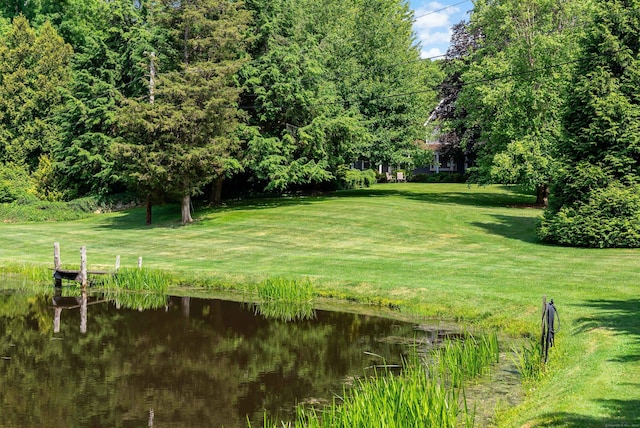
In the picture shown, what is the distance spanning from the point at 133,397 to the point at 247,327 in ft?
20.0

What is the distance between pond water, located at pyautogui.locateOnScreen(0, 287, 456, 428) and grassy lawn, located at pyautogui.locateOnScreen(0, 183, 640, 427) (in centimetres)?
255

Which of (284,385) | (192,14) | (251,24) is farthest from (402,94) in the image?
(284,385)

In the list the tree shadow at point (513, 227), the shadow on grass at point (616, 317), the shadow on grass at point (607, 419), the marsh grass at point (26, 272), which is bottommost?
the marsh grass at point (26, 272)

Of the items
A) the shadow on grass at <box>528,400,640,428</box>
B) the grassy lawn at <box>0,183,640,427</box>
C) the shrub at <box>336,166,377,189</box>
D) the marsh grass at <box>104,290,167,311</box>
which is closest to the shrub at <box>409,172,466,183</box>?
the shrub at <box>336,166,377,189</box>

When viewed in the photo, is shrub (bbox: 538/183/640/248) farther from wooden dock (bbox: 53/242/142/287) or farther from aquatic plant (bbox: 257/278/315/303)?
wooden dock (bbox: 53/242/142/287)

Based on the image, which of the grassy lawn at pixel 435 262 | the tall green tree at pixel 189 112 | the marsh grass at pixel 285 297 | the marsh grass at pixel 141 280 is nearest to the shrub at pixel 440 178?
the grassy lawn at pixel 435 262

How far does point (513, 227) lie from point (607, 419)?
88.9ft

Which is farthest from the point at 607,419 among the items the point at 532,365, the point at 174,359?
the point at 174,359

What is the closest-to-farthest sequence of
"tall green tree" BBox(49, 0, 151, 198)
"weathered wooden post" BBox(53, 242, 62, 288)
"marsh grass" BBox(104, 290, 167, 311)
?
1. "marsh grass" BBox(104, 290, 167, 311)
2. "weathered wooden post" BBox(53, 242, 62, 288)
3. "tall green tree" BBox(49, 0, 151, 198)

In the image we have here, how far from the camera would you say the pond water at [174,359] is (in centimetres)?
1091

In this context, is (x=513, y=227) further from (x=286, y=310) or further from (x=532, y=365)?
(x=532, y=365)

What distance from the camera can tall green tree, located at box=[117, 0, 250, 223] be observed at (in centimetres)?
3372

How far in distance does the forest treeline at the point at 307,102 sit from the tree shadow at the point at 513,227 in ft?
7.01

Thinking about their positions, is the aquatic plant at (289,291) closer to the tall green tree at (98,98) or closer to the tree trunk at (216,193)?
the tree trunk at (216,193)
